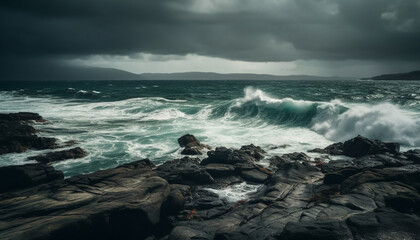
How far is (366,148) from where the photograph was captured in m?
Answer: 16.6

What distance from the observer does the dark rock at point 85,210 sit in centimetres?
711

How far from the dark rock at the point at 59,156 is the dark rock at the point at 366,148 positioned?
17535 millimetres

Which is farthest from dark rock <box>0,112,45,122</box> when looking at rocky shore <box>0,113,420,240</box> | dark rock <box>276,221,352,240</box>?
dark rock <box>276,221,352,240</box>

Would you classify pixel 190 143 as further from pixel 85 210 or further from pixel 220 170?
pixel 85 210

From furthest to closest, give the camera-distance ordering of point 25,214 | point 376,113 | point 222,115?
point 222,115, point 376,113, point 25,214

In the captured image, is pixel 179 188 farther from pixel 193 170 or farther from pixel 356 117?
pixel 356 117

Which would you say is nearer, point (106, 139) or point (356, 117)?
point (106, 139)

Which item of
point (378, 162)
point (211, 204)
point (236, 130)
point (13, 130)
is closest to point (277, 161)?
point (378, 162)

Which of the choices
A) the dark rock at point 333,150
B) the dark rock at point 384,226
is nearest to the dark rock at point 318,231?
the dark rock at point 384,226

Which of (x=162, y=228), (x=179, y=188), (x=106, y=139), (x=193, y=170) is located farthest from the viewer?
(x=106, y=139)

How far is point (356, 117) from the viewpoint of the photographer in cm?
2525

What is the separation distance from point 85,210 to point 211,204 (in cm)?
434

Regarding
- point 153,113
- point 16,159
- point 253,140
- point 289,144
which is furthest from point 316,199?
point 153,113

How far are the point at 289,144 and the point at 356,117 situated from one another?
8.97 m
